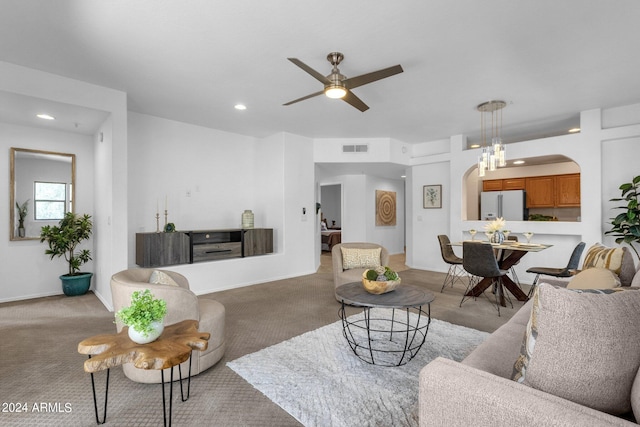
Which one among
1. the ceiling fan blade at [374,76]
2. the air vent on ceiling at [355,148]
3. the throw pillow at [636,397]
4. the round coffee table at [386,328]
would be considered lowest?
the round coffee table at [386,328]

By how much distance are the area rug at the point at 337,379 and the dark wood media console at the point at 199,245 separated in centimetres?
250

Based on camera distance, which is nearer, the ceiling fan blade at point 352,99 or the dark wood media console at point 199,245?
the ceiling fan blade at point 352,99

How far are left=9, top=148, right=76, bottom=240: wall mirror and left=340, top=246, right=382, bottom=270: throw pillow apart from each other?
165 inches

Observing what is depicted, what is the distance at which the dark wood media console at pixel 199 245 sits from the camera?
4.39m

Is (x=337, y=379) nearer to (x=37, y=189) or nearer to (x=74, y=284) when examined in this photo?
(x=74, y=284)

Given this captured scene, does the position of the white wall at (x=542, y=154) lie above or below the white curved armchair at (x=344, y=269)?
above

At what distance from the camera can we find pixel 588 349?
98 centimetres

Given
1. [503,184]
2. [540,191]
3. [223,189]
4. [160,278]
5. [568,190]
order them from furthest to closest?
[503,184]
[540,191]
[568,190]
[223,189]
[160,278]

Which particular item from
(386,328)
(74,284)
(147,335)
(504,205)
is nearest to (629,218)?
(504,205)

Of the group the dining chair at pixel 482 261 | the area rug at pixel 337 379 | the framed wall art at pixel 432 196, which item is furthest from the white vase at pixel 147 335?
the framed wall art at pixel 432 196

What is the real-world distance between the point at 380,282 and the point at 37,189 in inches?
199

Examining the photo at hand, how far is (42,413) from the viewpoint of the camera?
1.92 m

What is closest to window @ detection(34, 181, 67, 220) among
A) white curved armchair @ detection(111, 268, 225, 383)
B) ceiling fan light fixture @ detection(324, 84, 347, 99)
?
white curved armchair @ detection(111, 268, 225, 383)

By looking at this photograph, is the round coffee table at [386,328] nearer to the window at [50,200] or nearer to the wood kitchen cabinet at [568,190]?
the window at [50,200]
